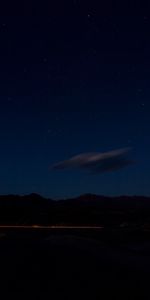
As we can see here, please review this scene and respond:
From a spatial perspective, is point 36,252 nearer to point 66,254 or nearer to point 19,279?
point 66,254

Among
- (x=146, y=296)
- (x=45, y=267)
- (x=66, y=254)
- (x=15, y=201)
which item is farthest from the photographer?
(x=15, y=201)

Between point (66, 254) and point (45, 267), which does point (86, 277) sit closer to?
point (45, 267)

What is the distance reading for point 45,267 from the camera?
38.5 ft

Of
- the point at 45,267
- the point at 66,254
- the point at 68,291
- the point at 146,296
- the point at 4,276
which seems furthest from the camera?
the point at 66,254

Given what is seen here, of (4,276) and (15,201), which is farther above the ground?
(15,201)

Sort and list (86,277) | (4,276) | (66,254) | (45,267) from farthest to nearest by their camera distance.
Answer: (66,254) < (45,267) < (4,276) < (86,277)

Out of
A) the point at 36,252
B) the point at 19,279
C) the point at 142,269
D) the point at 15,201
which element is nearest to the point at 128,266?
the point at 142,269

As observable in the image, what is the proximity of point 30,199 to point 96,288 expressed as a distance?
96.5 meters

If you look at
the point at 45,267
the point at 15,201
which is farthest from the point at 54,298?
the point at 15,201

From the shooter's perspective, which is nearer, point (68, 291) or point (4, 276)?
point (68, 291)

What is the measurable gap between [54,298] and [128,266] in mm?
3975

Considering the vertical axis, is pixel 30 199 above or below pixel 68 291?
above

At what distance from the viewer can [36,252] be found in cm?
1465

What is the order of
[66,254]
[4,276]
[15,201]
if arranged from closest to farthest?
[4,276]
[66,254]
[15,201]
